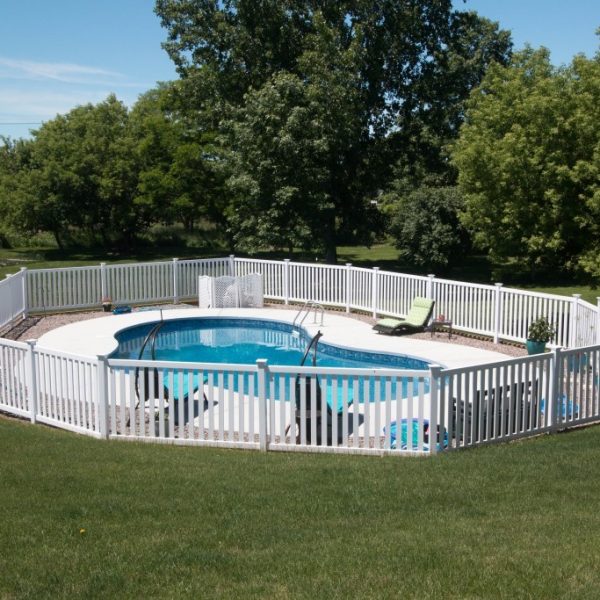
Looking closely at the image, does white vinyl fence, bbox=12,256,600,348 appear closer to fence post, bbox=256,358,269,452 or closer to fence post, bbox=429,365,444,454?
fence post, bbox=429,365,444,454

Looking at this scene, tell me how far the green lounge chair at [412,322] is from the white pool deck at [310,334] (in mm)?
196

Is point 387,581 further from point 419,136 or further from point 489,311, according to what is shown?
point 419,136

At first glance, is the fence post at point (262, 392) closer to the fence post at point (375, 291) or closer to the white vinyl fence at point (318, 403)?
the white vinyl fence at point (318, 403)

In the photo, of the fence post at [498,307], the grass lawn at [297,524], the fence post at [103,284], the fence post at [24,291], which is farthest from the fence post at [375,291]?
the grass lawn at [297,524]

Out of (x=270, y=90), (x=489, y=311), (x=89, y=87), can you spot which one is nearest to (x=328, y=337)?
(x=489, y=311)

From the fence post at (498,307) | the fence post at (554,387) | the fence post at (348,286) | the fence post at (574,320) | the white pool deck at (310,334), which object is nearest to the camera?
the fence post at (554,387)

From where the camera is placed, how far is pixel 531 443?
30.6 ft

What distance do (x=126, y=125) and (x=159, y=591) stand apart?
112 ft

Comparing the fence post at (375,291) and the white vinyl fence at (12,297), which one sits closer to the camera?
the white vinyl fence at (12,297)

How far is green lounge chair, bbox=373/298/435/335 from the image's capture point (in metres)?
17.4

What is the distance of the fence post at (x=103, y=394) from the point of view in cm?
983

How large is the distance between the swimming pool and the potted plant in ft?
6.25

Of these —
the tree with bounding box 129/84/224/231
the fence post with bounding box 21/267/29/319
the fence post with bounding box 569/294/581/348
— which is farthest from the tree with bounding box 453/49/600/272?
the fence post with bounding box 21/267/29/319

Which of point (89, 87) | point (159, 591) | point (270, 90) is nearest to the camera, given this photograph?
point (159, 591)
